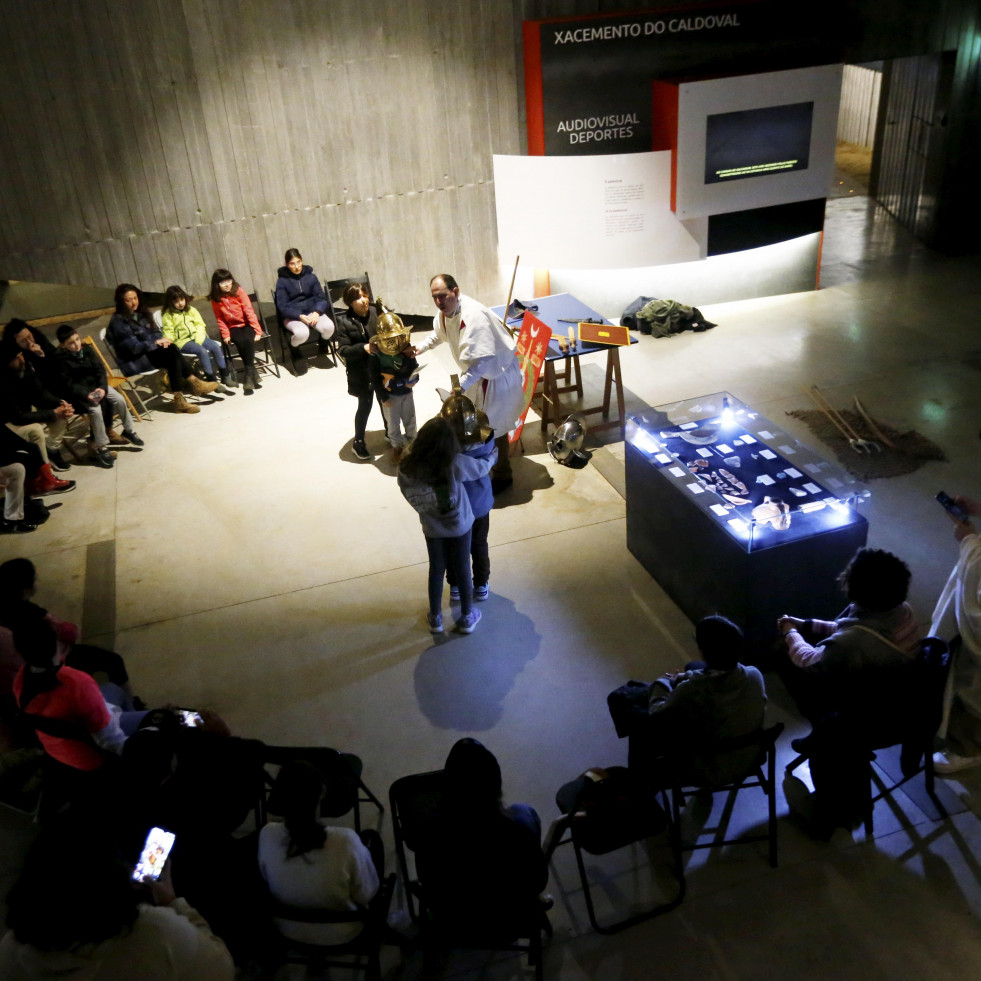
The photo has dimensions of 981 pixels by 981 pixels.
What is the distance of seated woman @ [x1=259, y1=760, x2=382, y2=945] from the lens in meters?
2.82

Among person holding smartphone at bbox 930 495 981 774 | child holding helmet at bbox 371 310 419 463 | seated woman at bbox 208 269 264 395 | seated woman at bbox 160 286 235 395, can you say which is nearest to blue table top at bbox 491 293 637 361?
child holding helmet at bbox 371 310 419 463

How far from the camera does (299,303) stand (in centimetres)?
873

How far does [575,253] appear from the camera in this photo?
8773mm

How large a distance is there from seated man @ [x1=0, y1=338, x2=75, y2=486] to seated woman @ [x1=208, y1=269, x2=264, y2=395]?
176cm

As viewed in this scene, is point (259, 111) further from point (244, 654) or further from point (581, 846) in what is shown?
point (581, 846)

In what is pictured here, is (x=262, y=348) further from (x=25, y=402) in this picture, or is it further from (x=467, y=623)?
(x=467, y=623)

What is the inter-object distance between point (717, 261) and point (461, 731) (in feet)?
21.3

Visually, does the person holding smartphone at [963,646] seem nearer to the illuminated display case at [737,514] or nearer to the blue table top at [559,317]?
the illuminated display case at [737,514]

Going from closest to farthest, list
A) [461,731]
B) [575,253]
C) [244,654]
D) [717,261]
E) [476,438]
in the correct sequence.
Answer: [461,731], [476,438], [244,654], [575,253], [717,261]

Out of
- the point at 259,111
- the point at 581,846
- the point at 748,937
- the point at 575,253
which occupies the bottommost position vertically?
the point at 748,937

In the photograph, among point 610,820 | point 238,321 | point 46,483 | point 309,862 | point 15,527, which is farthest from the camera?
point 238,321

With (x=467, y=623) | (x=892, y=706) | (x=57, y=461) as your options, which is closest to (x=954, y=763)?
(x=892, y=706)

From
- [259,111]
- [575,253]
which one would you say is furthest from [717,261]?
[259,111]

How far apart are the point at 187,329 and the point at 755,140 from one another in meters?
5.52
